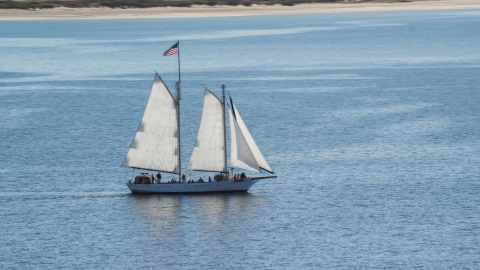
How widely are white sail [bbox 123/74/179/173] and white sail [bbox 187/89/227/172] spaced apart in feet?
8.35

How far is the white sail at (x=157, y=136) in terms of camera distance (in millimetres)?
92312

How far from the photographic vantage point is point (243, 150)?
91.2 m

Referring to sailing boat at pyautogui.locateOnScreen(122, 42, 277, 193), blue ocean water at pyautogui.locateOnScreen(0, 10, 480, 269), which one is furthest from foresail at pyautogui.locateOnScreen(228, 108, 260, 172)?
blue ocean water at pyautogui.locateOnScreen(0, 10, 480, 269)

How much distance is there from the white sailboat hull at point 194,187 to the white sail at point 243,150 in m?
1.71

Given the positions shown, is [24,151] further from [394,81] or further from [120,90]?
[394,81]

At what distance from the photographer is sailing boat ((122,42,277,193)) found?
297ft

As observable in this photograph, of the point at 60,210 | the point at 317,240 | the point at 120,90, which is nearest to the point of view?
the point at 317,240

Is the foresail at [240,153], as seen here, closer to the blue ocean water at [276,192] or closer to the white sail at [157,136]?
the blue ocean water at [276,192]

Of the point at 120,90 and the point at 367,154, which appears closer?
the point at 367,154

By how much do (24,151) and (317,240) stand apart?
45.2 m

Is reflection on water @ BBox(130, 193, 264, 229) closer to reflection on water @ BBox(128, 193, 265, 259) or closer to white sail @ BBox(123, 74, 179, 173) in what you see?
reflection on water @ BBox(128, 193, 265, 259)

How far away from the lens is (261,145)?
112 m

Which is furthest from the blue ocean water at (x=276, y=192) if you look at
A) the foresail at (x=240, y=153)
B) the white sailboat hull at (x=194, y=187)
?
the foresail at (x=240, y=153)

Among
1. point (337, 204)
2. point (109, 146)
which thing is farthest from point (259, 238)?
point (109, 146)
